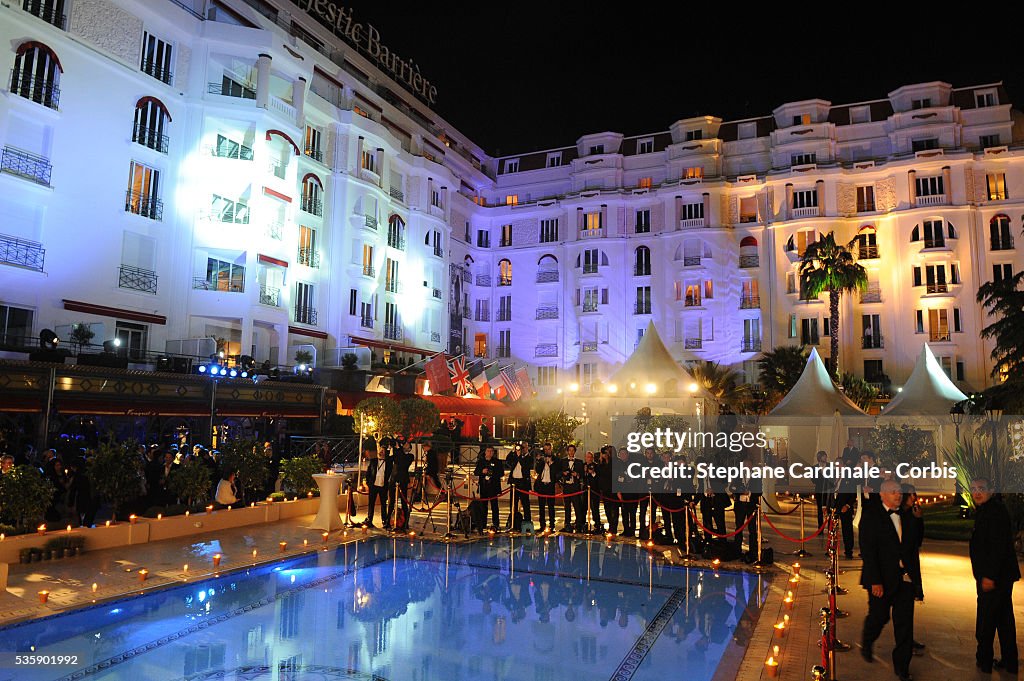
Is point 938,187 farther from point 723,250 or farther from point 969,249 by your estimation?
point 723,250

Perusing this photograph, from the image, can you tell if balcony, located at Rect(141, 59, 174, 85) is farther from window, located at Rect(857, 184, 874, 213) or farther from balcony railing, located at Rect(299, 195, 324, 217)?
window, located at Rect(857, 184, 874, 213)

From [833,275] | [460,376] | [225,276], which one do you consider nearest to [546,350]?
[460,376]

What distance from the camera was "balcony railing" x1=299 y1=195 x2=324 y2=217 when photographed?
3048 centimetres

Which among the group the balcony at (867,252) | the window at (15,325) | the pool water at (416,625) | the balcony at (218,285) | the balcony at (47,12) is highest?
the balcony at (47,12)

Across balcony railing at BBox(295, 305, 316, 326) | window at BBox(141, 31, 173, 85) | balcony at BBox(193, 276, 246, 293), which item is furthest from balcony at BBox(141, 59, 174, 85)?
balcony railing at BBox(295, 305, 316, 326)

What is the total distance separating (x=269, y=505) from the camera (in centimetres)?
1409

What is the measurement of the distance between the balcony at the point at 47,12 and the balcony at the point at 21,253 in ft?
22.7

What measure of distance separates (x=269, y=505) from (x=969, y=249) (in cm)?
3589

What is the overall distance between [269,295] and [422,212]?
1254 cm

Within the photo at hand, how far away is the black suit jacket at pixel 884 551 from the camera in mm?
6223

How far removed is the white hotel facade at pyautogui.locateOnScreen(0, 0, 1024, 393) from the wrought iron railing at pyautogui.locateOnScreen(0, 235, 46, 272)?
69mm

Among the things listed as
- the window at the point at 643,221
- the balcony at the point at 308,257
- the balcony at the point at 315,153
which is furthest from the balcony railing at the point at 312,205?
the window at the point at 643,221

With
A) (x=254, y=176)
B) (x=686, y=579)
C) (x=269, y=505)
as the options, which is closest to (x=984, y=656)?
(x=686, y=579)

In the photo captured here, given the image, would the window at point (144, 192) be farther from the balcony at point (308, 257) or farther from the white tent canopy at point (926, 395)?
the white tent canopy at point (926, 395)
